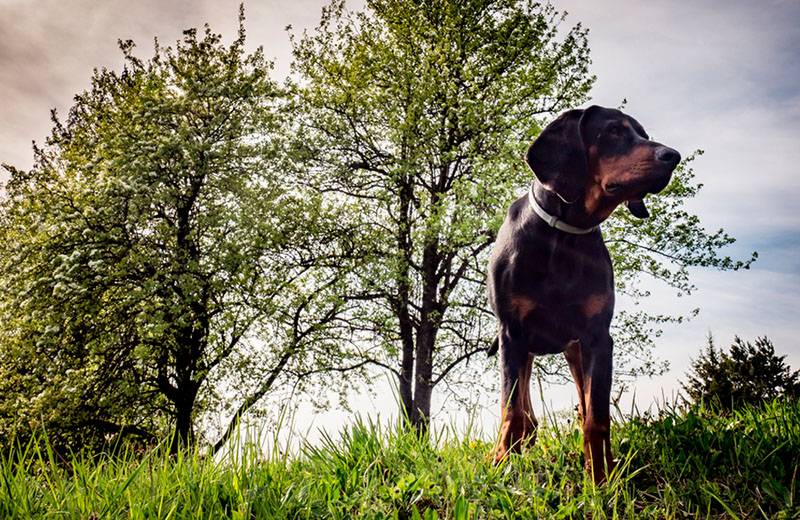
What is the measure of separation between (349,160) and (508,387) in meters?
15.4

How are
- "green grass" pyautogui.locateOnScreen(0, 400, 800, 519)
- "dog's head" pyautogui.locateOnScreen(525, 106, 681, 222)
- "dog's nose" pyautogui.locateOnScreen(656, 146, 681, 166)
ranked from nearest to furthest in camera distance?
1. "green grass" pyautogui.locateOnScreen(0, 400, 800, 519)
2. "dog's nose" pyautogui.locateOnScreen(656, 146, 681, 166)
3. "dog's head" pyautogui.locateOnScreen(525, 106, 681, 222)

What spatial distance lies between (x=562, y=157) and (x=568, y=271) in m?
0.78

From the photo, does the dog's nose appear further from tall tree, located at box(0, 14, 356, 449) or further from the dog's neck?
tall tree, located at box(0, 14, 356, 449)

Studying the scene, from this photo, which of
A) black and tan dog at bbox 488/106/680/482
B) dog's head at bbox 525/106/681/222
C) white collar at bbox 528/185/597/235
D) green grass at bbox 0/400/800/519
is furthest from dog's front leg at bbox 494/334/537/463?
dog's head at bbox 525/106/681/222

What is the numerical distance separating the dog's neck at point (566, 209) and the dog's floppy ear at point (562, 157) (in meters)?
0.07

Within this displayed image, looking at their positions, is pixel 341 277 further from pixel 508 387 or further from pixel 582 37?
pixel 508 387

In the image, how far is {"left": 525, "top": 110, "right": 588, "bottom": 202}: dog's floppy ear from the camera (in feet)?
12.9

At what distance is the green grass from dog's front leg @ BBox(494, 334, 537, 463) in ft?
0.48

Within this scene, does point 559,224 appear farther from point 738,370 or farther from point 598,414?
point 738,370

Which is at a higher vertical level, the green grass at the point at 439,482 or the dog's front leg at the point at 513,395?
the dog's front leg at the point at 513,395

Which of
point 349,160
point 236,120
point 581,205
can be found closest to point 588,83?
point 349,160

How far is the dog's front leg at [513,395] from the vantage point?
407cm

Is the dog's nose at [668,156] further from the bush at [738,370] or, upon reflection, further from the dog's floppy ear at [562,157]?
the bush at [738,370]

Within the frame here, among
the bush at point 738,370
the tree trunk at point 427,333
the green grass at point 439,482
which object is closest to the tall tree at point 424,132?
the tree trunk at point 427,333
